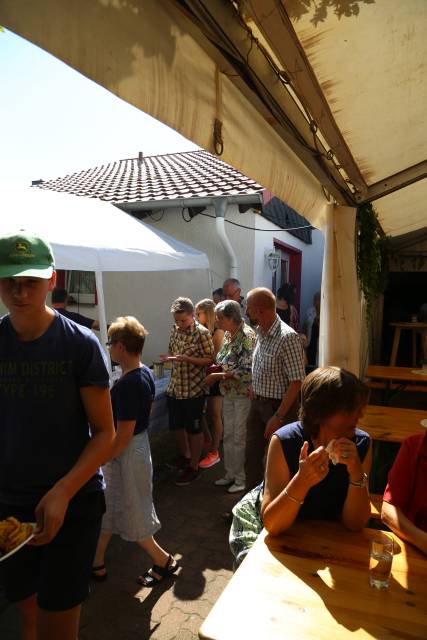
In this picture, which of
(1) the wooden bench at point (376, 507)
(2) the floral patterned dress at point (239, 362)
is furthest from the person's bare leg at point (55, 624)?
(2) the floral patterned dress at point (239, 362)

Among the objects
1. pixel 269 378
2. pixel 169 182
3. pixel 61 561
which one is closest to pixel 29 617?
pixel 61 561

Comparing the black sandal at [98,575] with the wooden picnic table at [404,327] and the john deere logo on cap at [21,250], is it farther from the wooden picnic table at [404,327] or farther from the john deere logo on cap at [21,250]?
the wooden picnic table at [404,327]

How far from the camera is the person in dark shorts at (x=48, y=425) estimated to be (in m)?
1.64

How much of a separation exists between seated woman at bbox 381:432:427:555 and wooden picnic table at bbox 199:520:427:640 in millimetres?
216

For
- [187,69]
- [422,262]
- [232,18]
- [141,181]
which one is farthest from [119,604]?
[141,181]

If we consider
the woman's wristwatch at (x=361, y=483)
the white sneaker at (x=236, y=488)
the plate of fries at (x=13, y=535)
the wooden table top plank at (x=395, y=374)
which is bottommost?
the white sneaker at (x=236, y=488)

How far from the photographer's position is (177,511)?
3.84 meters

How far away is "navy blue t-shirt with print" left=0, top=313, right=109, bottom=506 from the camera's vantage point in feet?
5.45

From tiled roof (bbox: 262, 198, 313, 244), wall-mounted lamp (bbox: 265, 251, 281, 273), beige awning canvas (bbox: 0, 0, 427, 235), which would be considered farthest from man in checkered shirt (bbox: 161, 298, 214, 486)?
wall-mounted lamp (bbox: 265, 251, 281, 273)

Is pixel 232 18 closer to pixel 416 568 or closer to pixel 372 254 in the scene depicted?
pixel 416 568

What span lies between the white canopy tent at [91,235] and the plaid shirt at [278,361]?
1936 millimetres

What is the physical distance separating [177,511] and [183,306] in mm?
1900

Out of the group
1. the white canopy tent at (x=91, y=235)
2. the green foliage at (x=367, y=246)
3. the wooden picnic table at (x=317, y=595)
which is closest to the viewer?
the wooden picnic table at (x=317, y=595)

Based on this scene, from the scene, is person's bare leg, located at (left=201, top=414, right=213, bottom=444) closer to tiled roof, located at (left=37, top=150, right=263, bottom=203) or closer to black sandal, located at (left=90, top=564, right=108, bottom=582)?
black sandal, located at (left=90, top=564, right=108, bottom=582)
